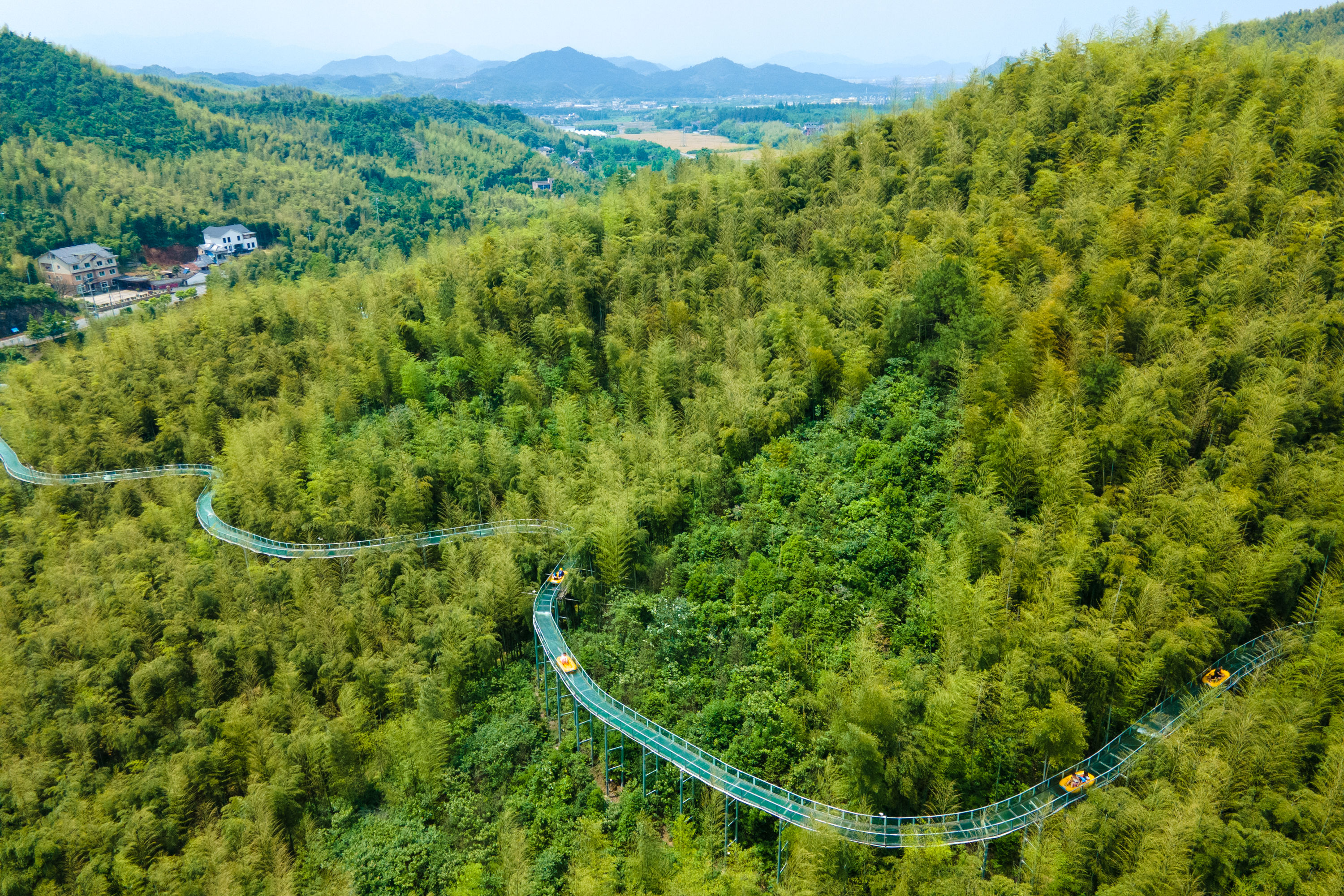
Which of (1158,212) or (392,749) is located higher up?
(1158,212)

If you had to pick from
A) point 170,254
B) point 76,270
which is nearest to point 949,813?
point 76,270

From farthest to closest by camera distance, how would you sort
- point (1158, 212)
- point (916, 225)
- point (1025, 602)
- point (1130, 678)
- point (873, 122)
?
1. point (873, 122)
2. point (916, 225)
3. point (1158, 212)
4. point (1025, 602)
5. point (1130, 678)

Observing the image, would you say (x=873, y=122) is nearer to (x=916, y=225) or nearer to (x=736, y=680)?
(x=916, y=225)

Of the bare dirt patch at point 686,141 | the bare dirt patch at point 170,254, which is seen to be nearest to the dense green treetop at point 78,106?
the bare dirt patch at point 170,254

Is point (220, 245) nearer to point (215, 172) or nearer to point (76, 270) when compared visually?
point (76, 270)

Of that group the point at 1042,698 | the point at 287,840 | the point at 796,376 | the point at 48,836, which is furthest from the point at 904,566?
the point at 48,836

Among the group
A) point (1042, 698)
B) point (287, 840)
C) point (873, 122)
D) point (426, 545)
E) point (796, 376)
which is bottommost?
point (287, 840)

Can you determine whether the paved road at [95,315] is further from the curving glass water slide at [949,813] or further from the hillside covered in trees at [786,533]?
the curving glass water slide at [949,813]

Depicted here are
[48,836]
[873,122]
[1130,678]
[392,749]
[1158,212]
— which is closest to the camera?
[1130,678]

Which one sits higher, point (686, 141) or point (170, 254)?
point (686, 141)
